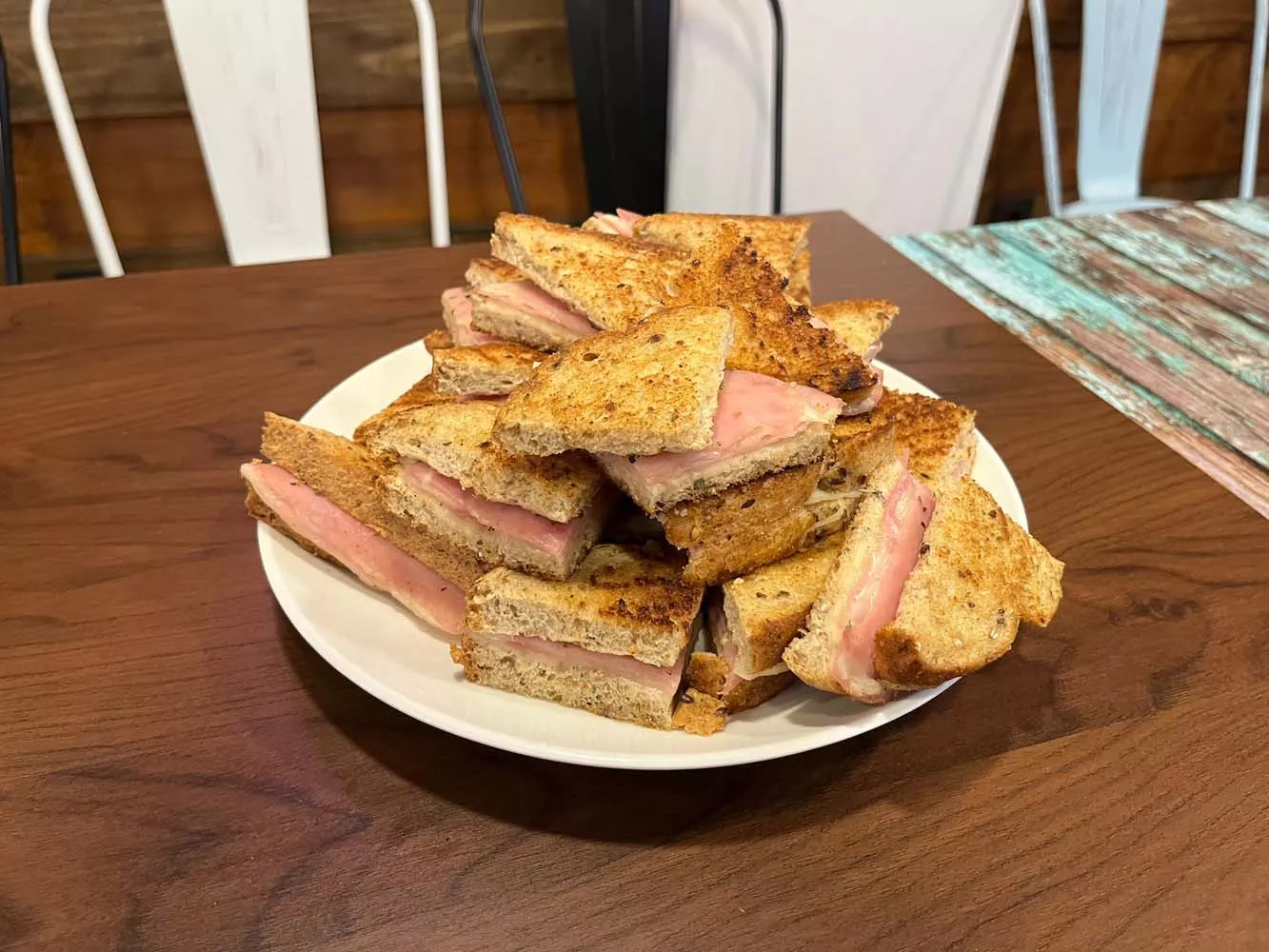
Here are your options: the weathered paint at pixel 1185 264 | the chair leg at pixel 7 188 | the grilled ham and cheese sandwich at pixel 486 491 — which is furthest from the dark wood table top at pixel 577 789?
the chair leg at pixel 7 188

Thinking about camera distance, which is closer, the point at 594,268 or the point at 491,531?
the point at 491,531

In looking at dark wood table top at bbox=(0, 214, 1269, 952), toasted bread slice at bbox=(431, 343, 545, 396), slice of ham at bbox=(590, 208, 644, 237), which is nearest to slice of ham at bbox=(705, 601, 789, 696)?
dark wood table top at bbox=(0, 214, 1269, 952)

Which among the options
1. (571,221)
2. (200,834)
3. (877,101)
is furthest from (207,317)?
(877,101)

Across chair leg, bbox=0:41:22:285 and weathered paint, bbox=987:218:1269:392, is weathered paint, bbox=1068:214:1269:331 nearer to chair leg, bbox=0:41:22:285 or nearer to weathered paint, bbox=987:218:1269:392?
weathered paint, bbox=987:218:1269:392

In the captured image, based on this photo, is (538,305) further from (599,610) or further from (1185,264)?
(1185,264)

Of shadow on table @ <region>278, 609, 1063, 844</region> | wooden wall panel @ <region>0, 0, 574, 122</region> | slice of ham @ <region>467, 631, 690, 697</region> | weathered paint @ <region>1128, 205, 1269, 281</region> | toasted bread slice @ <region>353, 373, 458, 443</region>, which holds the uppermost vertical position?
wooden wall panel @ <region>0, 0, 574, 122</region>

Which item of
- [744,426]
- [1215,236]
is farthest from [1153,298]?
[744,426]
